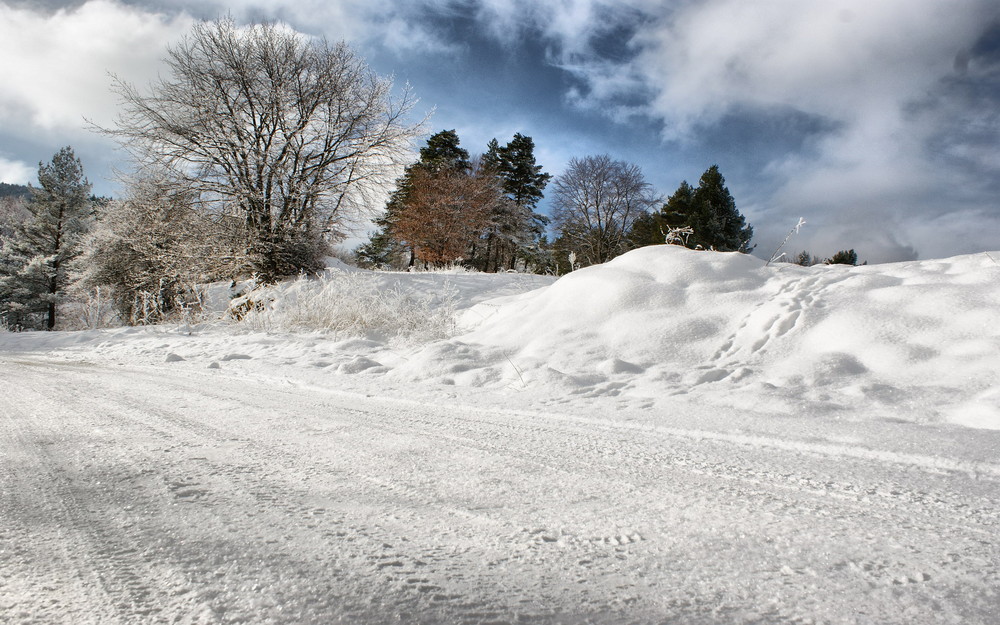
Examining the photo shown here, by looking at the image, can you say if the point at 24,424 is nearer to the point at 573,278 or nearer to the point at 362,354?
the point at 362,354

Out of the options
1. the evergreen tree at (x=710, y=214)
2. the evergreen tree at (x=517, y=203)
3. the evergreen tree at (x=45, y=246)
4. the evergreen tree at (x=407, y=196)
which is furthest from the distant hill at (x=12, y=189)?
the evergreen tree at (x=710, y=214)

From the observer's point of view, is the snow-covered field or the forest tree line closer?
the snow-covered field

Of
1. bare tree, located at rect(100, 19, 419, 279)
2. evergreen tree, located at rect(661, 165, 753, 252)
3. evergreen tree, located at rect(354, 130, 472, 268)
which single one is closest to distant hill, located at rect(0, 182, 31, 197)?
evergreen tree, located at rect(354, 130, 472, 268)

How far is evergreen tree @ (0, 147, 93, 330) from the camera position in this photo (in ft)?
78.9

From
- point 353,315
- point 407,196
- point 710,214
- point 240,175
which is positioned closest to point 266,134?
point 240,175

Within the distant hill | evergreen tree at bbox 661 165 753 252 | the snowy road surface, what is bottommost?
the snowy road surface

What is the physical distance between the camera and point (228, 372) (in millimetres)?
4094

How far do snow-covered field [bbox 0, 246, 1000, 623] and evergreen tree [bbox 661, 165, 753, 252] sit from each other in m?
23.9

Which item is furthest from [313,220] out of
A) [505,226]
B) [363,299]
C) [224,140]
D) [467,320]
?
[505,226]

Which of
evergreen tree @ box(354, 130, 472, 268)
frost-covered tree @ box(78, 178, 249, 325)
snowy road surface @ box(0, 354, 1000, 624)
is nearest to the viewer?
snowy road surface @ box(0, 354, 1000, 624)

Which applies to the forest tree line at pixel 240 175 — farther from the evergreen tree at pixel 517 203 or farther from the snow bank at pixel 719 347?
the evergreen tree at pixel 517 203

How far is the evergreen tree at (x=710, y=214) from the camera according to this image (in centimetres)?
2609

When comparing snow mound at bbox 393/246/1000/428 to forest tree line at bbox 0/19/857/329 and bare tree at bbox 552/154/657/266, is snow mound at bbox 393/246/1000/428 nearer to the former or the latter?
forest tree line at bbox 0/19/857/329

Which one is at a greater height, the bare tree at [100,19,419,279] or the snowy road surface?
the bare tree at [100,19,419,279]
